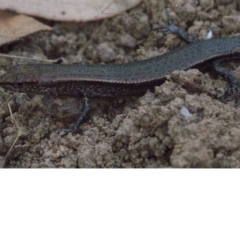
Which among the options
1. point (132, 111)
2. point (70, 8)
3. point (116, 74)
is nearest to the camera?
point (132, 111)

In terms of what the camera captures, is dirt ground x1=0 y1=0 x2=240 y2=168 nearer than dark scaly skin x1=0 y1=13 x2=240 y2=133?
Yes

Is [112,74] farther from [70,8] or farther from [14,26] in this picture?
[14,26]

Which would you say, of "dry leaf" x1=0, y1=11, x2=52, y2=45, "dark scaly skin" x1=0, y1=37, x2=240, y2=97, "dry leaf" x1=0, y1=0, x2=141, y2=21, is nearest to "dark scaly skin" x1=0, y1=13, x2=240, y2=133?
"dark scaly skin" x1=0, y1=37, x2=240, y2=97

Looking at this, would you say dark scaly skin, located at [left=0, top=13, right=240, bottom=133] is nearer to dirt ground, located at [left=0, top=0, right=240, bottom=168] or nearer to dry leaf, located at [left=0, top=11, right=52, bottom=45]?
dirt ground, located at [left=0, top=0, right=240, bottom=168]

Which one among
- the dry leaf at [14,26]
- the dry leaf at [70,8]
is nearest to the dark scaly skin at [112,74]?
the dry leaf at [14,26]

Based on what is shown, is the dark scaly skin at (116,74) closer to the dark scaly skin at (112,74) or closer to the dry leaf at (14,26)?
the dark scaly skin at (112,74)

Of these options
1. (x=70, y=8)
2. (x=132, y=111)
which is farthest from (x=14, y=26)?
(x=132, y=111)

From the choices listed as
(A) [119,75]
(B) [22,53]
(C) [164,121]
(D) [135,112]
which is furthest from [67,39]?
(C) [164,121]
